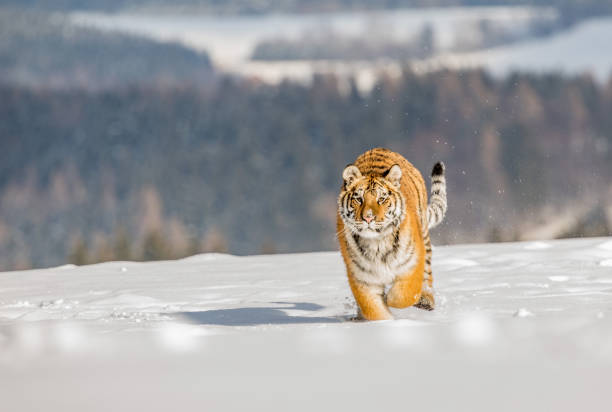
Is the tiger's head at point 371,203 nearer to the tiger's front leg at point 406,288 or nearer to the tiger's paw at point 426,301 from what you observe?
the tiger's front leg at point 406,288

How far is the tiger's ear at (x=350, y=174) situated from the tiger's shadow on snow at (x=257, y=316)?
1.38 meters

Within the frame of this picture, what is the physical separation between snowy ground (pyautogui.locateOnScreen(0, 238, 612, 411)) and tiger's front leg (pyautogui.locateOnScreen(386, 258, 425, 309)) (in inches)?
7.6

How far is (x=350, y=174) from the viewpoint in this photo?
7.49 m

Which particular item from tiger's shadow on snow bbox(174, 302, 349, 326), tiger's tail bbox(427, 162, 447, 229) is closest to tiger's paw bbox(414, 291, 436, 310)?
tiger's shadow on snow bbox(174, 302, 349, 326)

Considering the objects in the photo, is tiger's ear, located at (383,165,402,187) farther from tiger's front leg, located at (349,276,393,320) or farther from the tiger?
tiger's front leg, located at (349,276,393,320)

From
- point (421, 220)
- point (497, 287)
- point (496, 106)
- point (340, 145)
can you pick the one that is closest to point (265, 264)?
point (497, 287)

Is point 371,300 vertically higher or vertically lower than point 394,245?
lower

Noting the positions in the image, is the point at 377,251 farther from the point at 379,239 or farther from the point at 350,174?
the point at 350,174

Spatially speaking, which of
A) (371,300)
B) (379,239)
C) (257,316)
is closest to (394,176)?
(379,239)

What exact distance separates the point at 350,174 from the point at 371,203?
0.34 metres

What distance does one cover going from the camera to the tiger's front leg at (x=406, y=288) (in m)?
7.64

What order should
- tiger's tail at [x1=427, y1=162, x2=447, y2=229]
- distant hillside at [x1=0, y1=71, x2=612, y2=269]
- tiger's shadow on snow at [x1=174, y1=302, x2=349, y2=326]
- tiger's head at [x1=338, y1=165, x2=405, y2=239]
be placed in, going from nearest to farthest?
tiger's head at [x1=338, y1=165, x2=405, y2=239]
tiger's shadow on snow at [x1=174, y1=302, x2=349, y2=326]
tiger's tail at [x1=427, y1=162, x2=447, y2=229]
distant hillside at [x1=0, y1=71, x2=612, y2=269]

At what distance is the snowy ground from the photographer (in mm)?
5402

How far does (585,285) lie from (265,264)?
557 cm
